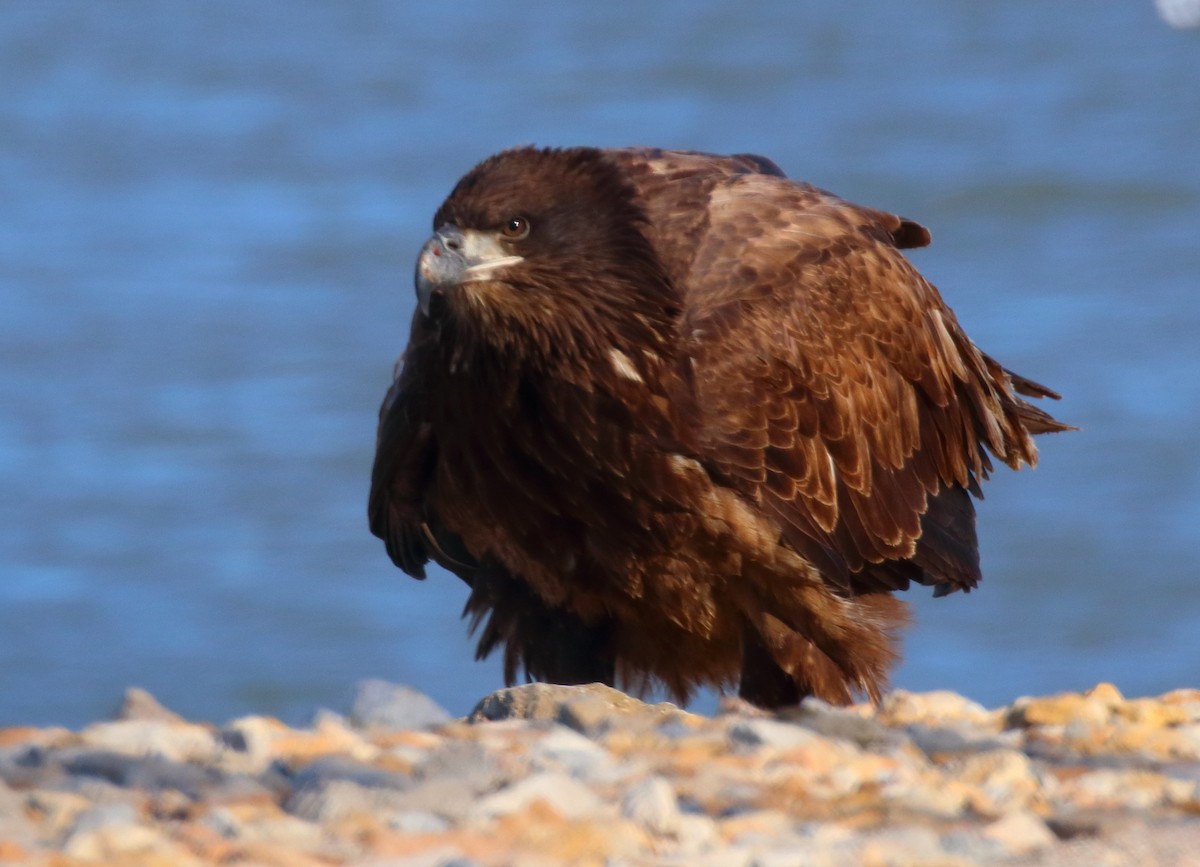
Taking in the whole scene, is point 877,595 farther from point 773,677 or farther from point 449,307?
point 449,307

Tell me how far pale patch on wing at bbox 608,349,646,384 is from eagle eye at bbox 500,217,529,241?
38 centimetres

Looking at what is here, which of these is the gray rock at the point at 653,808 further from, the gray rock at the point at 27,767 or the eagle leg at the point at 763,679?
the eagle leg at the point at 763,679

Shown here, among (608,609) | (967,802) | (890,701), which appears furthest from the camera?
(608,609)

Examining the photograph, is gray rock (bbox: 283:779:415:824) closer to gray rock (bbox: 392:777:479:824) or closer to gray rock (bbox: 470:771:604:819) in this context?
gray rock (bbox: 392:777:479:824)

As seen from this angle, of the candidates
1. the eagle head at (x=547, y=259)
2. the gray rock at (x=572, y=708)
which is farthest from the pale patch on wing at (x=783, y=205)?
the gray rock at (x=572, y=708)

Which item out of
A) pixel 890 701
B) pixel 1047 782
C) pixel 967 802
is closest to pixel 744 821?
pixel 967 802

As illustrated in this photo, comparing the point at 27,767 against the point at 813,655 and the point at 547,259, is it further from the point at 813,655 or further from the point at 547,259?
the point at 813,655

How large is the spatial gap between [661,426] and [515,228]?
2.08 feet

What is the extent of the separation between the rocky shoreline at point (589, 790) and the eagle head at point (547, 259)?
1209 mm

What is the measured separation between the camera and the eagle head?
5.05 m

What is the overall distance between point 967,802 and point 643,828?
0.66 m

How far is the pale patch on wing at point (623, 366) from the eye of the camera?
17.0ft

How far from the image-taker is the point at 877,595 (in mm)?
6031

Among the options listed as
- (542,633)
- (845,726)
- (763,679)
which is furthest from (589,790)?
(542,633)
